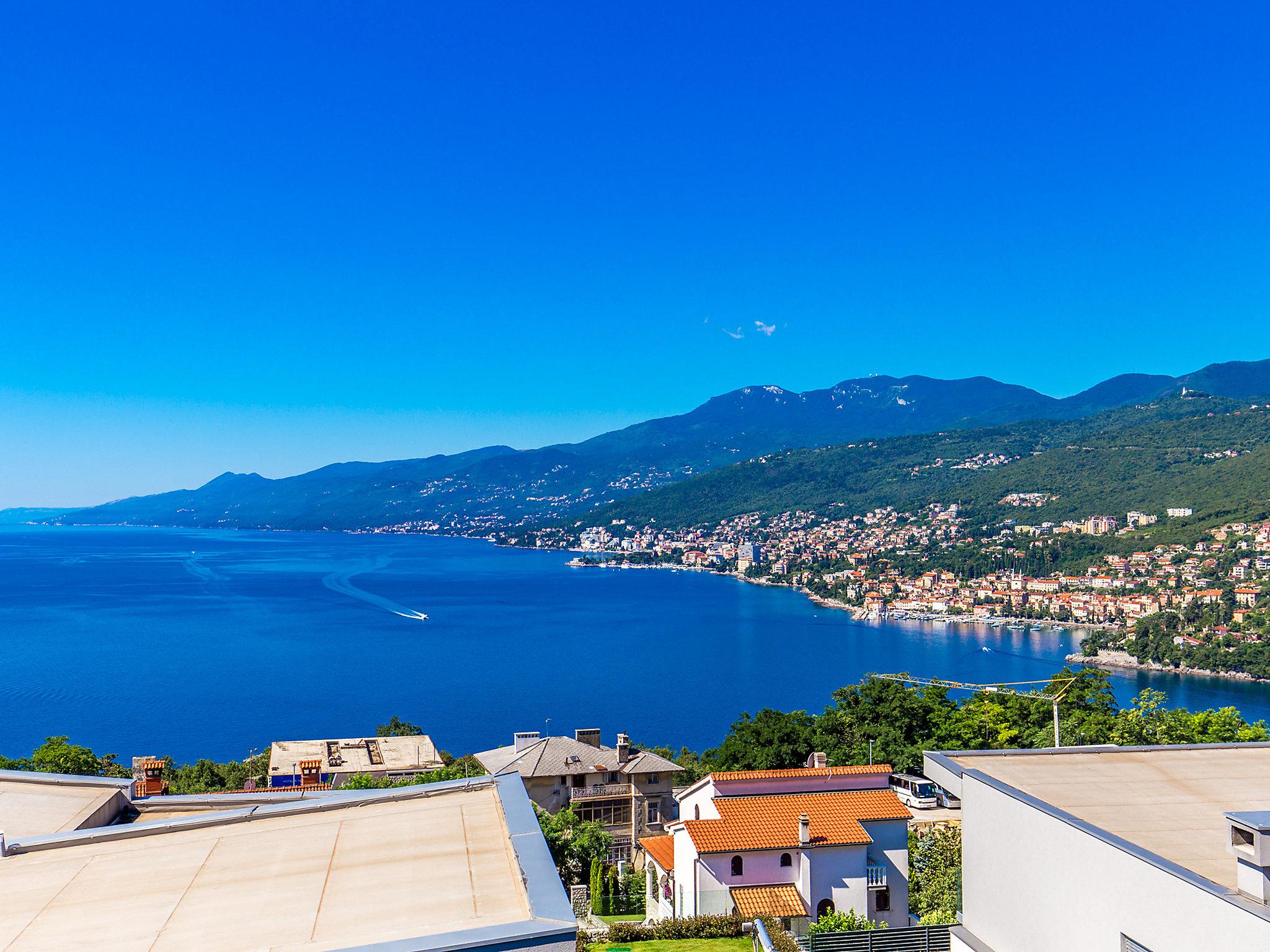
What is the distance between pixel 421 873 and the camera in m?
2.64

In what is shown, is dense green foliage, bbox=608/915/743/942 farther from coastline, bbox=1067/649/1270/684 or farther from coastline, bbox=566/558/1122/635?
coastline, bbox=566/558/1122/635

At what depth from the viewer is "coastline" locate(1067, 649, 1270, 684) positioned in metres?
29.9

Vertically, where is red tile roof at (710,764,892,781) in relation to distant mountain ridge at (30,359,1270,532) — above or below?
below

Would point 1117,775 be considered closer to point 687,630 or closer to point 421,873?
point 421,873

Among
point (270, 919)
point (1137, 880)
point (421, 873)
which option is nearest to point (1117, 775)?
point (1137, 880)

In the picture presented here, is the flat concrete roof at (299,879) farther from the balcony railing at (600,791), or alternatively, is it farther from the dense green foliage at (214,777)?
the dense green foliage at (214,777)

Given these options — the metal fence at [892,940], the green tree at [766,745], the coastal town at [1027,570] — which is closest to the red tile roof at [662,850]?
the metal fence at [892,940]

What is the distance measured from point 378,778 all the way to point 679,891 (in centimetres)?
661

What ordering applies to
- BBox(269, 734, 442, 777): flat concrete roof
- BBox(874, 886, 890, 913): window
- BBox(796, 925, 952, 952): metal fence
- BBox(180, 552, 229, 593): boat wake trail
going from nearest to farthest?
BBox(796, 925, 952, 952): metal fence, BBox(874, 886, 890, 913): window, BBox(269, 734, 442, 777): flat concrete roof, BBox(180, 552, 229, 593): boat wake trail

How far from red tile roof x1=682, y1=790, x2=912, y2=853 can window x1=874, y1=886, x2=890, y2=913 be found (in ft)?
1.30

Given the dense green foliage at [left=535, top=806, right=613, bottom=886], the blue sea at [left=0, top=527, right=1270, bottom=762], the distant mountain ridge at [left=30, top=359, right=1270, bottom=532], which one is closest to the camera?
the dense green foliage at [left=535, top=806, right=613, bottom=886]

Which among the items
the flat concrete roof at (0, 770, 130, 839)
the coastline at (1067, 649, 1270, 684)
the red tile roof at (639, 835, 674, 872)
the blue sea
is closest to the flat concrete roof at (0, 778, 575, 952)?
the flat concrete roof at (0, 770, 130, 839)

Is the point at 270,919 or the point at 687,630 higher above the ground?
the point at 270,919

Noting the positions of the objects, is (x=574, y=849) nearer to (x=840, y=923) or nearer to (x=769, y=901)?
(x=769, y=901)
